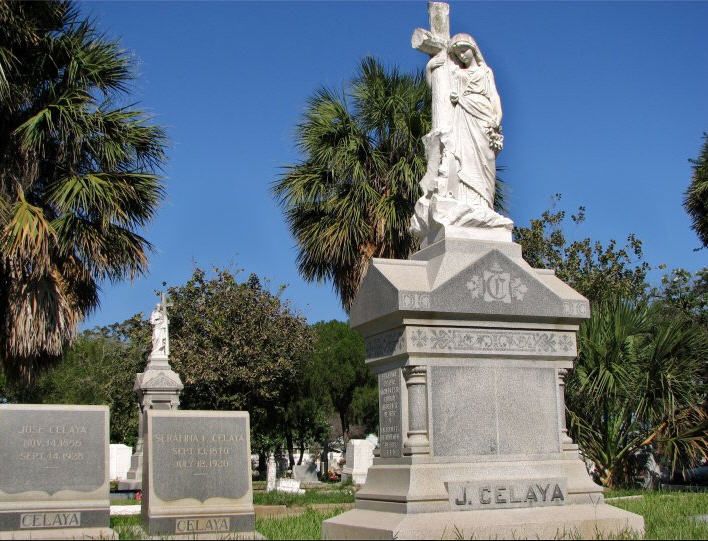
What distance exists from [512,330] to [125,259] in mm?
9515

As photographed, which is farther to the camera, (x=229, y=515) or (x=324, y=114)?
(x=324, y=114)

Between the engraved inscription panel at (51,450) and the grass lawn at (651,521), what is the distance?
0.79 metres

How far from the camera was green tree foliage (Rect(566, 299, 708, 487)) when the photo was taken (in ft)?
54.6

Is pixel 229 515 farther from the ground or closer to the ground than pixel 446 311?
closer to the ground

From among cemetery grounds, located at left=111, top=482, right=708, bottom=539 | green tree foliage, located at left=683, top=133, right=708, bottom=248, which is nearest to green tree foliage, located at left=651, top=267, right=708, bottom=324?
green tree foliage, located at left=683, top=133, right=708, bottom=248

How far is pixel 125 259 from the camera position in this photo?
52.8ft

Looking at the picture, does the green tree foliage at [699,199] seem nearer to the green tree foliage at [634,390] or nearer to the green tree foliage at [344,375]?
the green tree foliage at [634,390]

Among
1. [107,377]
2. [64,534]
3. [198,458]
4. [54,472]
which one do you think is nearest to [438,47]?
[198,458]

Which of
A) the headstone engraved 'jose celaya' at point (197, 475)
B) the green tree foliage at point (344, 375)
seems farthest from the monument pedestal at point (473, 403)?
the green tree foliage at point (344, 375)

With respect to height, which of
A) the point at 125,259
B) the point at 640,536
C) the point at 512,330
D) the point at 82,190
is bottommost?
the point at 640,536

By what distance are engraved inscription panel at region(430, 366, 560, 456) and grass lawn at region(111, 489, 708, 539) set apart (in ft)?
4.38

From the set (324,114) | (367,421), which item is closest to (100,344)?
(367,421)

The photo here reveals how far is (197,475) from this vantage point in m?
9.59

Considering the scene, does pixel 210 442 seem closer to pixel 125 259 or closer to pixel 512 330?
pixel 512 330
